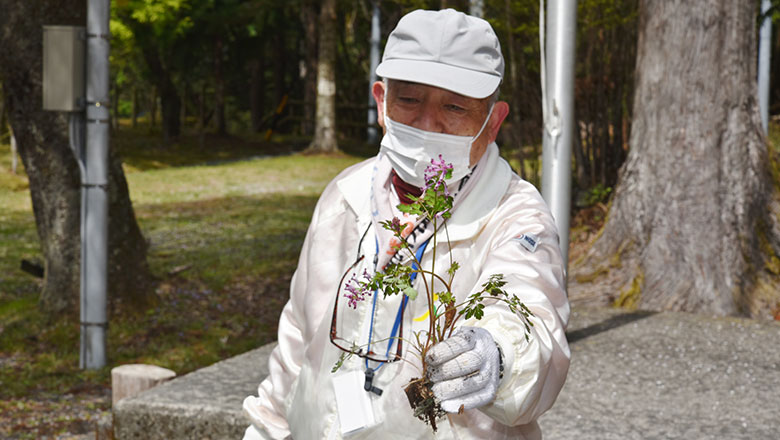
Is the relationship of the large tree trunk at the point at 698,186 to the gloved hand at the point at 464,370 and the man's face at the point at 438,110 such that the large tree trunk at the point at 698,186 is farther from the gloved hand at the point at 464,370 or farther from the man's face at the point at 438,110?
the gloved hand at the point at 464,370

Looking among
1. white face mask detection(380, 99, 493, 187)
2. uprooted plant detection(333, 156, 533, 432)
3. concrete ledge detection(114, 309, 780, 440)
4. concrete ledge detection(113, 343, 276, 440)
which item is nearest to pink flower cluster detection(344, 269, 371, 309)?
uprooted plant detection(333, 156, 533, 432)

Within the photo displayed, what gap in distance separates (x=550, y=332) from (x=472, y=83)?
58cm

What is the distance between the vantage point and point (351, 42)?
33.9m

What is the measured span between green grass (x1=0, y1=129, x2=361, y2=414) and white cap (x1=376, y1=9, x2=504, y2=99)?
572cm

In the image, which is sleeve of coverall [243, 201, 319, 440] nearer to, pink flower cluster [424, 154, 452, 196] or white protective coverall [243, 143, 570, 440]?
white protective coverall [243, 143, 570, 440]

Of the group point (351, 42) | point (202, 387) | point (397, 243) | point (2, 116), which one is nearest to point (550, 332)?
point (397, 243)

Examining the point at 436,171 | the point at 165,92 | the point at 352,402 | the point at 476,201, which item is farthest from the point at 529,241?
the point at 165,92

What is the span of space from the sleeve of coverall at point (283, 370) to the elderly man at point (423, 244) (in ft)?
0.26

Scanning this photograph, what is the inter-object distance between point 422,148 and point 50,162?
21.2ft

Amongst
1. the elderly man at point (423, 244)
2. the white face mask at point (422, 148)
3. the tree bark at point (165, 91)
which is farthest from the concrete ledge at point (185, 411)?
the tree bark at point (165, 91)

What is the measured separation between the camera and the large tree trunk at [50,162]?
7930 millimetres

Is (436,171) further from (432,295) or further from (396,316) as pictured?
(396,316)

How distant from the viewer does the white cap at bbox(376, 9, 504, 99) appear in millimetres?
2160

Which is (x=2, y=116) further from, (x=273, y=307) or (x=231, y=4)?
(x=273, y=307)
